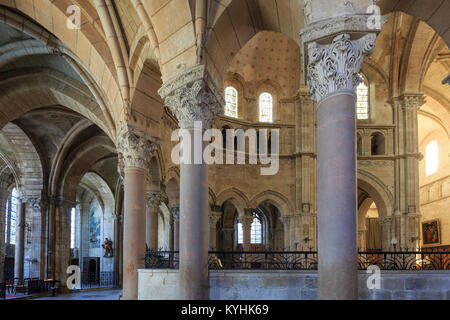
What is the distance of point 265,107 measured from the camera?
75.3 ft

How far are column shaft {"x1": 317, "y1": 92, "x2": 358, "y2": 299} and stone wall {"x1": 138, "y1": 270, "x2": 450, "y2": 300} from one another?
3.05 meters

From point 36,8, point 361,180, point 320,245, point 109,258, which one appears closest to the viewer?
point 320,245

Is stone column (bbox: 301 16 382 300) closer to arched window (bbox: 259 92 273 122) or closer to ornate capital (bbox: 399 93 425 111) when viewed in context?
ornate capital (bbox: 399 93 425 111)

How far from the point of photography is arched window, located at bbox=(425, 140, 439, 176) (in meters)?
28.3

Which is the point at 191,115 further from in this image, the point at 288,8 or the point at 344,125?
the point at 344,125

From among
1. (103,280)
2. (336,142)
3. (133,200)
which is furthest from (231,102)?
(336,142)

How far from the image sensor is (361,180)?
69.3 feet

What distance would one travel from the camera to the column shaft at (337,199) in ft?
19.5

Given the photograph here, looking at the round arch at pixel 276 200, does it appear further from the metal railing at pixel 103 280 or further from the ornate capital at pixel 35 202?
the metal railing at pixel 103 280

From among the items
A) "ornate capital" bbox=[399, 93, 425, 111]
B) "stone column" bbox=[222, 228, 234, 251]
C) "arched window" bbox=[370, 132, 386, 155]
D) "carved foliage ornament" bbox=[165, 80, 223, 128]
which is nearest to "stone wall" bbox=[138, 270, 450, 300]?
"carved foliage ornament" bbox=[165, 80, 223, 128]

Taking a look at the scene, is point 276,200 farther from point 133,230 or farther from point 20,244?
point 20,244

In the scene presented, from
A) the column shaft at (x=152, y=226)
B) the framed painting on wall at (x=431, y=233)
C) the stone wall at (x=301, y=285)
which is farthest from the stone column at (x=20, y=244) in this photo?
the framed painting on wall at (x=431, y=233)
